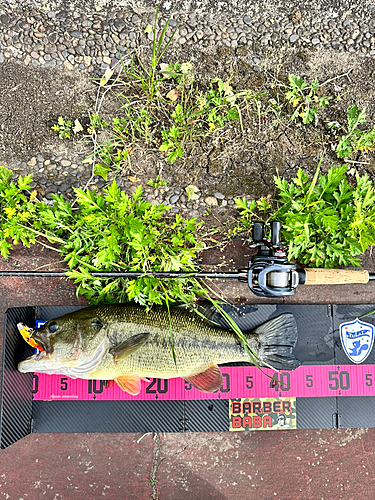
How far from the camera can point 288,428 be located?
3.62 m

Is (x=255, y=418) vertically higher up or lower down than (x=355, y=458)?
higher up

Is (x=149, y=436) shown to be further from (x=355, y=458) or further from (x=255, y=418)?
(x=355, y=458)

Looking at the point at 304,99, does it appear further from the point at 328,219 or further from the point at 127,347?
the point at 127,347

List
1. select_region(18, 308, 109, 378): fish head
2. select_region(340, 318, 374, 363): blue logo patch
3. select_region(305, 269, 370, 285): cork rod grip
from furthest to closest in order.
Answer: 1. select_region(340, 318, 374, 363): blue logo patch
2. select_region(305, 269, 370, 285): cork rod grip
3. select_region(18, 308, 109, 378): fish head

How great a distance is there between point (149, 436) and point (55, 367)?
1.29 meters

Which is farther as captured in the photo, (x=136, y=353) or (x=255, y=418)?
(x=255, y=418)

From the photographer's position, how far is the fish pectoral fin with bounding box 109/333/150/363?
3.09 metres

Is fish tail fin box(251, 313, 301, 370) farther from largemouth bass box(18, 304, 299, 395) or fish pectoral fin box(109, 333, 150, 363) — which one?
fish pectoral fin box(109, 333, 150, 363)

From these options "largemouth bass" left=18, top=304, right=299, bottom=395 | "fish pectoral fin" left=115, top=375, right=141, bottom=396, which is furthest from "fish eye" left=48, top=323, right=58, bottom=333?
"fish pectoral fin" left=115, top=375, right=141, bottom=396

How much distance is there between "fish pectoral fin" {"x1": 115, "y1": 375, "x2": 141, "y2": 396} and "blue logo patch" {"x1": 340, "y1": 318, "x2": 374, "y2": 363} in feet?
6.52

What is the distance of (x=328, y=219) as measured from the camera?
10.6 ft

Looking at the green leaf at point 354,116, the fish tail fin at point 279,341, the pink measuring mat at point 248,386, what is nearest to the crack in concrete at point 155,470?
the pink measuring mat at point 248,386

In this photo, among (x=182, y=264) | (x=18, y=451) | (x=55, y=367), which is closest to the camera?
(x=55, y=367)

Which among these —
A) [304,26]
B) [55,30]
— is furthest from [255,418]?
[55,30]
